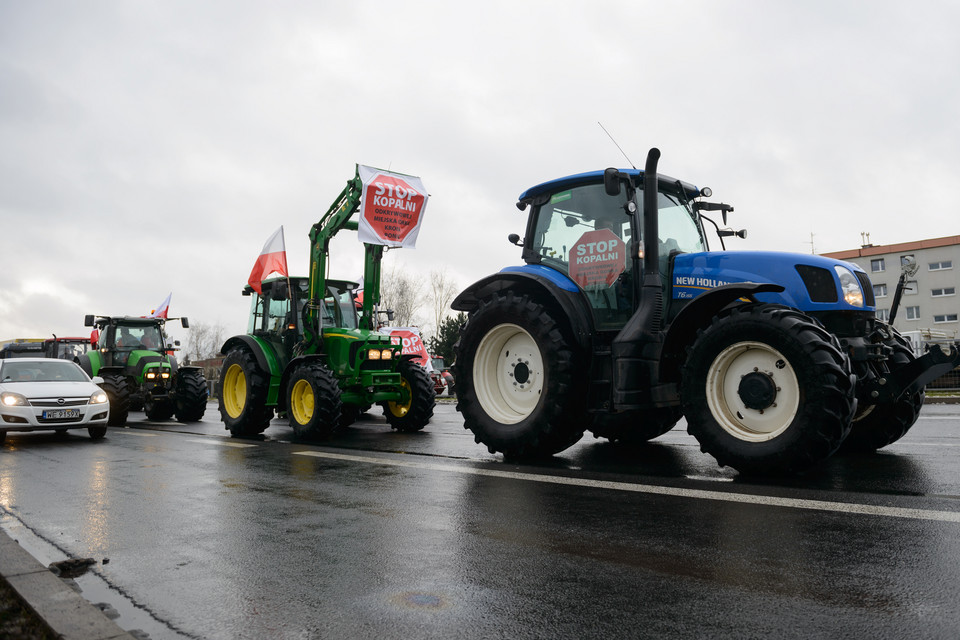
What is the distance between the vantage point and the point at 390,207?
12.4 metres

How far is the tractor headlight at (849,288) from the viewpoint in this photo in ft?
20.6

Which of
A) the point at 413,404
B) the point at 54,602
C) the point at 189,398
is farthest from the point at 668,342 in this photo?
the point at 189,398

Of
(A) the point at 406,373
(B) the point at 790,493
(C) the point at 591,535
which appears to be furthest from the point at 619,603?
(A) the point at 406,373

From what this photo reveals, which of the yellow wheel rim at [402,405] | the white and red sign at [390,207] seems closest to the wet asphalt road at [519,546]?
the yellow wheel rim at [402,405]

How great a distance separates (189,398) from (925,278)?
60588 millimetres

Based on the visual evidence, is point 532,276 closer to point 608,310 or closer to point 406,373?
point 608,310

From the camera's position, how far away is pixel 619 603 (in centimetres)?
308

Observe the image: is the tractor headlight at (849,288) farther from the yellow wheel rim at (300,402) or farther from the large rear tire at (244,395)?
the large rear tire at (244,395)

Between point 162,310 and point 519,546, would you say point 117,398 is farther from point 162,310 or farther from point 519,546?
point 519,546

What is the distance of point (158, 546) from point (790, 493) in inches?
163

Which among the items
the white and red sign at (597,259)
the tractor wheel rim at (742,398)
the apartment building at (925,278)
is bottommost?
the tractor wheel rim at (742,398)

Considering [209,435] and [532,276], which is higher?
[532,276]

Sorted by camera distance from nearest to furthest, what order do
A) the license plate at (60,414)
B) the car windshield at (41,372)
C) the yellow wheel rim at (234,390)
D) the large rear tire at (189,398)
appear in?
the license plate at (60,414)
the car windshield at (41,372)
the yellow wheel rim at (234,390)
the large rear tire at (189,398)

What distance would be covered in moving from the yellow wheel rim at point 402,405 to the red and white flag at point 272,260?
283 centimetres
